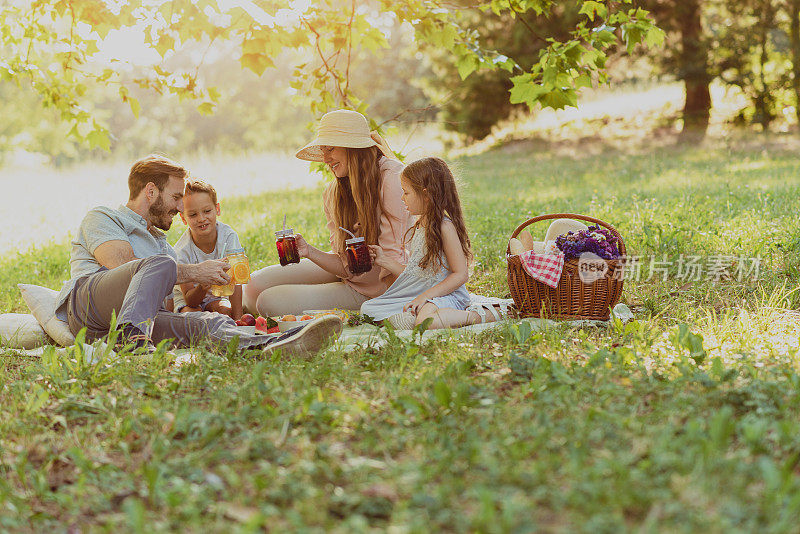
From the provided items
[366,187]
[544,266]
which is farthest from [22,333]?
[544,266]

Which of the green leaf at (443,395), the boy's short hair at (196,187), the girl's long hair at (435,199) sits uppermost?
the boy's short hair at (196,187)

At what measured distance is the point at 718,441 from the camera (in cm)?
234

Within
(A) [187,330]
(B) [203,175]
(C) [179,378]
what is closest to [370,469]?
(C) [179,378]

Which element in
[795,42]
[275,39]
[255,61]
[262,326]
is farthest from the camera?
[795,42]

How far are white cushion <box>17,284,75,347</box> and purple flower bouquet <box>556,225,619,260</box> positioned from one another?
9.75 feet

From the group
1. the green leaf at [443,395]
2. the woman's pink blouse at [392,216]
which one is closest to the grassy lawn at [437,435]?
the green leaf at [443,395]

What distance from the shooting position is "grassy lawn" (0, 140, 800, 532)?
2113 millimetres

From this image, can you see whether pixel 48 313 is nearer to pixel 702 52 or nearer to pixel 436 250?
pixel 436 250

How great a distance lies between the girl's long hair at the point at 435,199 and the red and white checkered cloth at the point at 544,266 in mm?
426

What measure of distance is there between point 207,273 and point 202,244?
32.4 inches

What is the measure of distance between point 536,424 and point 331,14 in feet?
12.8

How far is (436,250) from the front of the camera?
4.75 metres

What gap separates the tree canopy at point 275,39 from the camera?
14.1ft

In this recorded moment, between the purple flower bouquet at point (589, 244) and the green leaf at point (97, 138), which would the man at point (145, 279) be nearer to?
the green leaf at point (97, 138)
